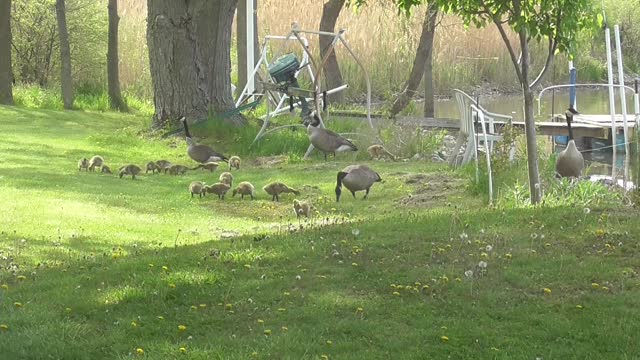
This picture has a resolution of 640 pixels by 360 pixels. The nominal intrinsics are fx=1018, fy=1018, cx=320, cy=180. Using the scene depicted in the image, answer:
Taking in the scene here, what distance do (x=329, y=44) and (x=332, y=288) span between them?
18.1 m

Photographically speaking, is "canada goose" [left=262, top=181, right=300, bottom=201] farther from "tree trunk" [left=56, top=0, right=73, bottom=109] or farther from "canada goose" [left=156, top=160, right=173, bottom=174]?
"tree trunk" [left=56, top=0, right=73, bottom=109]

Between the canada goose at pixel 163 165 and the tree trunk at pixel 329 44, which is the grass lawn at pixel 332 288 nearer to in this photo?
the canada goose at pixel 163 165

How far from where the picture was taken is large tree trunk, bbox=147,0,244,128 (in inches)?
732

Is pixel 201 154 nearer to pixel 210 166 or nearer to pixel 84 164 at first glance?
pixel 210 166

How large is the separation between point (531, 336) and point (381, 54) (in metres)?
24.0

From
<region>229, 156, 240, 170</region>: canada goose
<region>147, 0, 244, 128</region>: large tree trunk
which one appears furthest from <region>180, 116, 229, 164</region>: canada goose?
<region>147, 0, 244, 128</region>: large tree trunk

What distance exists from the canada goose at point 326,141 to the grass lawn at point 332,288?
14.7 ft

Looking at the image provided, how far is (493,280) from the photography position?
265 inches


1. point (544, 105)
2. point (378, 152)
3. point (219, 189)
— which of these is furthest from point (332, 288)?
point (544, 105)

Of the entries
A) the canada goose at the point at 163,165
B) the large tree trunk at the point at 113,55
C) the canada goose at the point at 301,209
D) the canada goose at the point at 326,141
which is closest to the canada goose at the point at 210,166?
the canada goose at the point at 163,165

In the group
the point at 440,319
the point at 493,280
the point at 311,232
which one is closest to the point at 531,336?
the point at 440,319

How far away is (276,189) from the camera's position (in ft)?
41.4

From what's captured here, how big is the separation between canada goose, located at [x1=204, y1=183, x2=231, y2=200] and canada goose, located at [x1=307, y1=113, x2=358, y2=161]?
107 inches

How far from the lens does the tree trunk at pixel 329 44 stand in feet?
79.6
